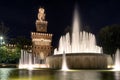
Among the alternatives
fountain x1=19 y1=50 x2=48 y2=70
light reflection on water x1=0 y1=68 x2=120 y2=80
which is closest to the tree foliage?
fountain x1=19 y1=50 x2=48 y2=70

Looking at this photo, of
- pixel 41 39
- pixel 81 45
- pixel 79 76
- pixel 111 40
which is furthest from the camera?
pixel 41 39

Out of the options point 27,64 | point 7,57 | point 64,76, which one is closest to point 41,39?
point 7,57

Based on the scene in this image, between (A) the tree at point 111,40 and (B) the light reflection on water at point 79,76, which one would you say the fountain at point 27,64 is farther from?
(B) the light reflection on water at point 79,76

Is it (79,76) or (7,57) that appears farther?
(7,57)

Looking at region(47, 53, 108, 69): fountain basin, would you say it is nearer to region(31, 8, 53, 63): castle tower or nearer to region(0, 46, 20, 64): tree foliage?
region(0, 46, 20, 64): tree foliage

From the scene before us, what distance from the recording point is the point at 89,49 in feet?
118

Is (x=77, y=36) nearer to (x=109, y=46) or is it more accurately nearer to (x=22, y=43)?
(x=109, y=46)

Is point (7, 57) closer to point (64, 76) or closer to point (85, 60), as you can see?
point (85, 60)

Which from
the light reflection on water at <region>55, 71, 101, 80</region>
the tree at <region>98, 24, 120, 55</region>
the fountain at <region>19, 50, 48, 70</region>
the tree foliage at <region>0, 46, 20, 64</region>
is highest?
the tree at <region>98, 24, 120, 55</region>

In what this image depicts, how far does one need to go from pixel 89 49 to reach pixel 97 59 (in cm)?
782

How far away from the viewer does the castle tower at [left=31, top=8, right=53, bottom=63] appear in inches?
3642

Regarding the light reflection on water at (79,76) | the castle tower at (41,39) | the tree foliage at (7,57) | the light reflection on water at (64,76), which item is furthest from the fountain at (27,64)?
the castle tower at (41,39)

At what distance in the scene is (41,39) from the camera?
9712 centimetres

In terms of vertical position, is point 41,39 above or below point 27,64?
above
